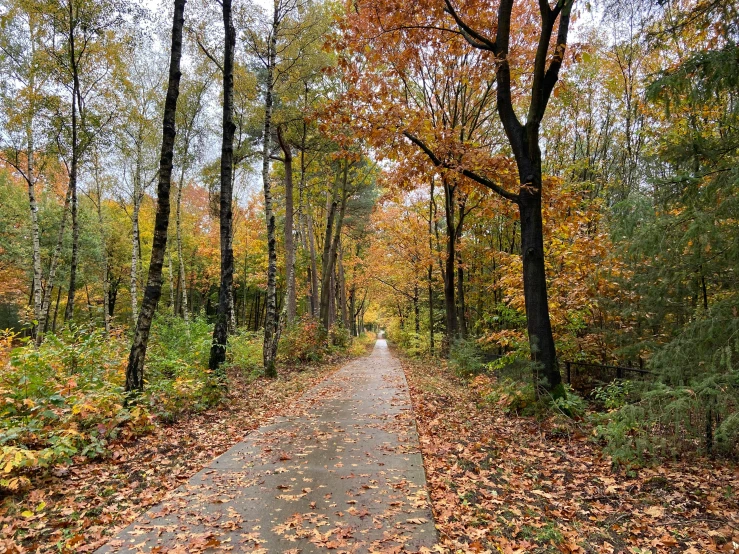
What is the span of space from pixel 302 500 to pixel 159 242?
17.2 ft

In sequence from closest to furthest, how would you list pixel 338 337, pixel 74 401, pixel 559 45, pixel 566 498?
pixel 566 498 < pixel 74 401 < pixel 559 45 < pixel 338 337

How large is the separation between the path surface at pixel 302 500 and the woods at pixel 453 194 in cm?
49

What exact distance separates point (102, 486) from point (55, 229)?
27728 mm

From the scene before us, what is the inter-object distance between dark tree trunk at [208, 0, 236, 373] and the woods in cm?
6

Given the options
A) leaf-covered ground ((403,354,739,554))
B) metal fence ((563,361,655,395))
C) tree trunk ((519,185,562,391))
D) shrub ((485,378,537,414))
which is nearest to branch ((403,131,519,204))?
tree trunk ((519,185,562,391))

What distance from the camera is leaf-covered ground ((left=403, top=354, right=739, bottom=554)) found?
3268mm

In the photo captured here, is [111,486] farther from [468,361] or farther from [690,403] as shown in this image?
[468,361]

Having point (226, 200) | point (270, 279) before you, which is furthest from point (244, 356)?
point (226, 200)

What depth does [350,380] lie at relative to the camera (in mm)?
12352

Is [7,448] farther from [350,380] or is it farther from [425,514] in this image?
[350,380]

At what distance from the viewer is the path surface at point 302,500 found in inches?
126

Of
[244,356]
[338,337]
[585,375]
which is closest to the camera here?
[585,375]

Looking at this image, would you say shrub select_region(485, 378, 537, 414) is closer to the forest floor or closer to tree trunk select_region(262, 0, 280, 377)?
the forest floor

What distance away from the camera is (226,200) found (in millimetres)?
9742
